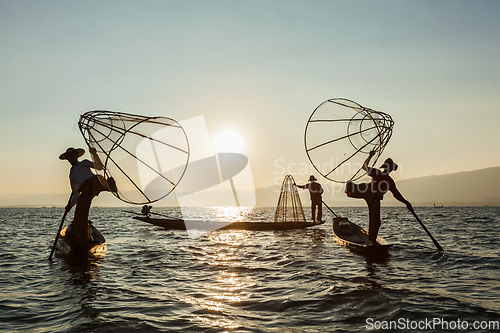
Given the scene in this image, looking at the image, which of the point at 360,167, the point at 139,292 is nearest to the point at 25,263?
the point at 139,292

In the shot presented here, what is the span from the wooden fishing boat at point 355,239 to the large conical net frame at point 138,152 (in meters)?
7.73

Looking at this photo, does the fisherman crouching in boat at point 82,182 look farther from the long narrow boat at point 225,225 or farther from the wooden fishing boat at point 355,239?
the long narrow boat at point 225,225

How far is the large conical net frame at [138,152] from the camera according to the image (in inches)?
458

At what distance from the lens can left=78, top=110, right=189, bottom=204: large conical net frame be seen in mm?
11633

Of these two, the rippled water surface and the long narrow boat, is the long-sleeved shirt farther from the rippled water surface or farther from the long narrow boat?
the long narrow boat

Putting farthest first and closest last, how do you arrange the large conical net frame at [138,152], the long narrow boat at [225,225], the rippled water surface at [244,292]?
the long narrow boat at [225,225] → the large conical net frame at [138,152] → the rippled water surface at [244,292]

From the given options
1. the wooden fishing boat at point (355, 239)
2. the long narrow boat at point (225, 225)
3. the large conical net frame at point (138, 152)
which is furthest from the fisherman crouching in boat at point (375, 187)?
the long narrow boat at point (225, 225)

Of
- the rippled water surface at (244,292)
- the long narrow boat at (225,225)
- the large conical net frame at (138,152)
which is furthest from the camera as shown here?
the long narrow boat at (225,225)

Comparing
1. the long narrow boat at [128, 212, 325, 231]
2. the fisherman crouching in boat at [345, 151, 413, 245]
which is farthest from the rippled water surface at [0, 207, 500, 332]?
the long narrow boat at [128, 212, 325, 231]

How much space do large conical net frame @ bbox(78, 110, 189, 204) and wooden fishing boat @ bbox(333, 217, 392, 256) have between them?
7.73m

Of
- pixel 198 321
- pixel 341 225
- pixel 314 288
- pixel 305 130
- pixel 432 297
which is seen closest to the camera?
pixel 198 321

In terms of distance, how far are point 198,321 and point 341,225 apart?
41.4 feet

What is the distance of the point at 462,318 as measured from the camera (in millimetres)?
5922

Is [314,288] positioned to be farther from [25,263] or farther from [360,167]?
[25,263]
